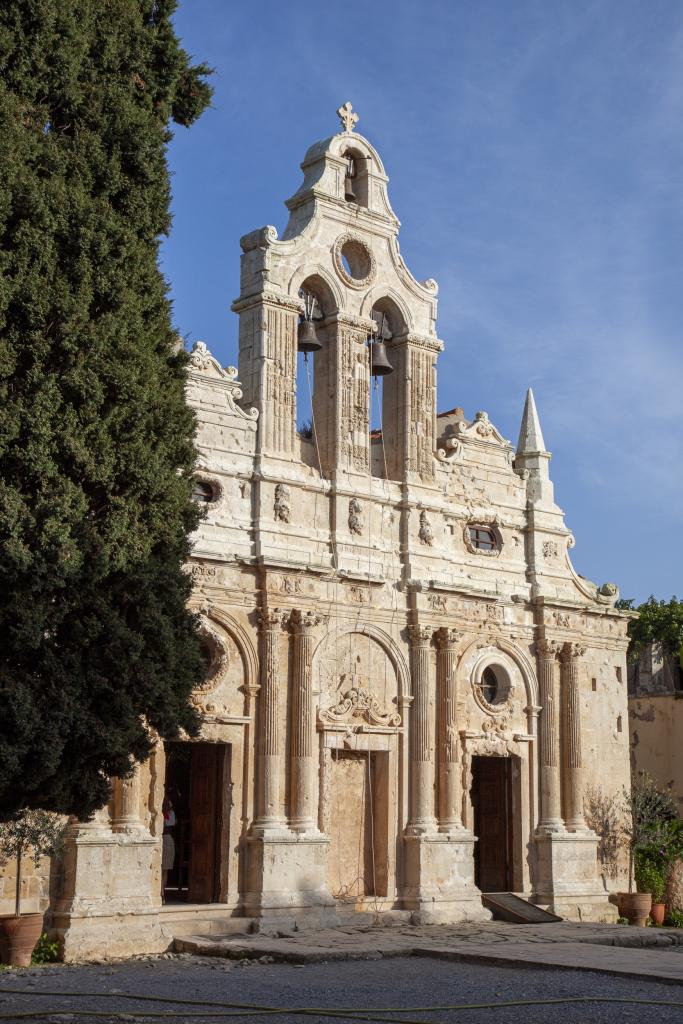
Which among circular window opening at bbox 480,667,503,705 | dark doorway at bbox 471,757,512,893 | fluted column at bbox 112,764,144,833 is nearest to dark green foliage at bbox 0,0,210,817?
fluted column at bbox 112,764,144,833

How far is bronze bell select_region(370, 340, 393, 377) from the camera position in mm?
23188

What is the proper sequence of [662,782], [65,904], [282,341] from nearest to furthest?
[65,904] < [282,341] < [662,782]

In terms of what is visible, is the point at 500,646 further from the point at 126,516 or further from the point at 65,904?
the point at 126,516

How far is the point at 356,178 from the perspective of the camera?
78.3 feet

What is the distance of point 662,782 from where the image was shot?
3400 cm

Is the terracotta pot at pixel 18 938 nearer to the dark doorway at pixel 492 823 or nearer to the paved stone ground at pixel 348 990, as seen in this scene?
the paved stone ground at pixel 348 990

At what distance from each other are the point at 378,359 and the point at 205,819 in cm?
813

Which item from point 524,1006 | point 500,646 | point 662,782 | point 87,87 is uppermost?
point 87,87

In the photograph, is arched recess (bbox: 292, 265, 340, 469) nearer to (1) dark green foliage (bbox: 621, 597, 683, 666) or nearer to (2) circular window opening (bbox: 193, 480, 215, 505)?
(2) circular window opening (bbox: 193, 480, 215, 505)

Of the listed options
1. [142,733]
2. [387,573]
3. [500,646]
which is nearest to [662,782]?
[500,646]

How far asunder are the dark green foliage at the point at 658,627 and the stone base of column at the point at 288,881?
22328mm

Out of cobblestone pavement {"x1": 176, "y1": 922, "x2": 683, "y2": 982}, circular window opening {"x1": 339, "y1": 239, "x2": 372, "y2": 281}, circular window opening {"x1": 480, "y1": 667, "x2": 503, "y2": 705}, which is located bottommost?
cobblestone pavement {"x1": 176, "y1": 922, "x2": 683, "y2": 982}

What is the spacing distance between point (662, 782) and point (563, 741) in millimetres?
10867

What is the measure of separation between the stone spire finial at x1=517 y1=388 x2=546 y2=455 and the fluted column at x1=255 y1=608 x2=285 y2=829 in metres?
7.09
